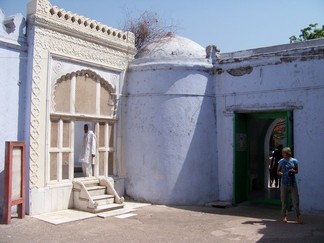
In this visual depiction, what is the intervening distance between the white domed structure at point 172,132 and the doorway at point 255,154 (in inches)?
26.1

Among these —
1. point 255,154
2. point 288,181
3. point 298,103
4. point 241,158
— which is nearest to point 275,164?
point 255,154

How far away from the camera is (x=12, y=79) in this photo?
762 cm

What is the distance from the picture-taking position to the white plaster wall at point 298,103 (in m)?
8.36

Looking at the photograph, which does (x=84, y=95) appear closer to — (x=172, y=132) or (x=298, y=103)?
(x=172, y=132)

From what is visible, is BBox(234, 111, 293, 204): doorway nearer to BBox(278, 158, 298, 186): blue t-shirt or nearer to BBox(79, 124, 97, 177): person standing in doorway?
BBox(278, 158, 298, 186): blue t-shirt

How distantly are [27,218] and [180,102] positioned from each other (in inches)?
187

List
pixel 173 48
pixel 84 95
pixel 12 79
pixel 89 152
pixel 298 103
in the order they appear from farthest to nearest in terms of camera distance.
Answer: pixel 173 48 → pixel 89 152 → pixel 84 95 → pixel 298 103 → pixel 12 79

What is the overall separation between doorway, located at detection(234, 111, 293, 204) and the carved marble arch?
3.54 meters

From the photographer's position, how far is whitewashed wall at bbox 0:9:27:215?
745 centimetres

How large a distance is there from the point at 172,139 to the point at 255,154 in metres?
3.91

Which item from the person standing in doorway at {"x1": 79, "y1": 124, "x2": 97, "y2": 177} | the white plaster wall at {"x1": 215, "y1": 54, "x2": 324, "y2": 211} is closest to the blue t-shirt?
the white plaster wall at {"x1": 215, "y1": 54, "x2": 324, "y2": 211}

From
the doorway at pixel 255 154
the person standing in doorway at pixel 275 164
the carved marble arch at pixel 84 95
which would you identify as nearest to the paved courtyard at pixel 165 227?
the doorway at pixel 255 154

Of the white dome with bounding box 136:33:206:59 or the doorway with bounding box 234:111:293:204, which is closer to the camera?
the doorway with bounding box 234:111:293:204

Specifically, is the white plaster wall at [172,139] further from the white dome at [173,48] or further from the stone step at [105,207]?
the white dome at [173,48]
